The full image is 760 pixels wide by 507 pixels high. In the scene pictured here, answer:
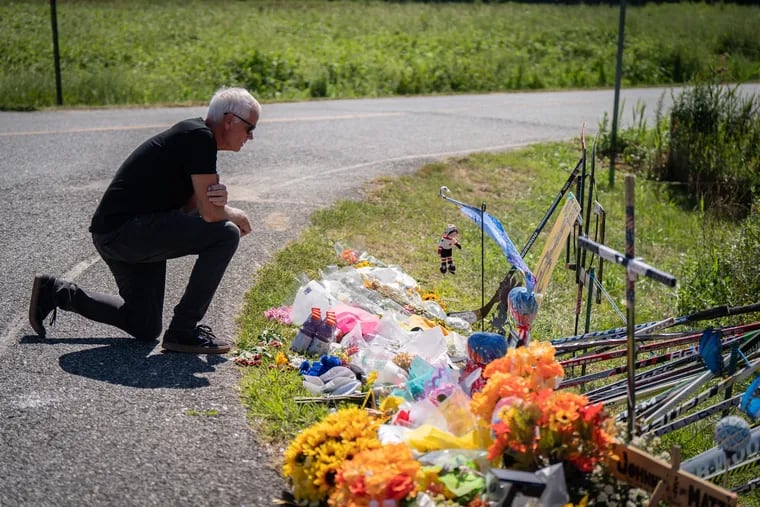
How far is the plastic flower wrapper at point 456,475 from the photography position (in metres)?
3.24

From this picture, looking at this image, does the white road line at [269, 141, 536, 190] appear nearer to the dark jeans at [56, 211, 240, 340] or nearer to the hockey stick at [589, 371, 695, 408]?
the dark jeans at [56, 211, 240, 340]

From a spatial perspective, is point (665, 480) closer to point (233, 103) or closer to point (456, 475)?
point (456, 475)

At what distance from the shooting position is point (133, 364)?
15.3 feet

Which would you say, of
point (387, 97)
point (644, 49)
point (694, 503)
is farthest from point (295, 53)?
point (694, 503)

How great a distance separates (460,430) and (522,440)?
0.52 m

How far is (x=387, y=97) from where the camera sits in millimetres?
17609

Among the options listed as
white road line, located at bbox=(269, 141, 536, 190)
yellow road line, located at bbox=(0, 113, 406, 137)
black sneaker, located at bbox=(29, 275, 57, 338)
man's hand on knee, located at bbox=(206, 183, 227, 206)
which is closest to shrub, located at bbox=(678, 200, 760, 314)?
white road line, located at bbox=(269, 141, 536, 190)

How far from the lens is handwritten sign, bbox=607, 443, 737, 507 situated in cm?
294

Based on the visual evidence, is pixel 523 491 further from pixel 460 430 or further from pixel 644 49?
pixel 644 49

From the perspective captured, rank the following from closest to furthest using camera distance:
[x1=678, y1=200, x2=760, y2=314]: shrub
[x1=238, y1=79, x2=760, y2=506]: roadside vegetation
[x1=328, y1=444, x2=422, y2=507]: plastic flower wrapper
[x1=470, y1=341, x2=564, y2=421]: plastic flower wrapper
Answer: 1. [x1=328, y1=444, x2=422, y2=507]: plastic flower wrapper
2. [x1=470, y1=341, x2=564, y2=421]: plastic flower wrapper
3. [x1=238, y1=79, x2=760, y2=506]: roadside vegetation
4. [x1=678, y1=200, x2=760, y2=314]: shrub

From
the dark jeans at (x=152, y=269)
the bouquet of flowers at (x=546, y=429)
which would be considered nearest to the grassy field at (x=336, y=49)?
the dark jeans at (x=152, y=269)

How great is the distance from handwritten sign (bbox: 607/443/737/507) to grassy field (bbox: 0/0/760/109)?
10.3 meters

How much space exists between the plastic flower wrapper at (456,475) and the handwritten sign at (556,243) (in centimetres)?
123

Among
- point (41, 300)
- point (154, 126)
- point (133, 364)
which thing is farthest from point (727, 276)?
point (154, 126)
